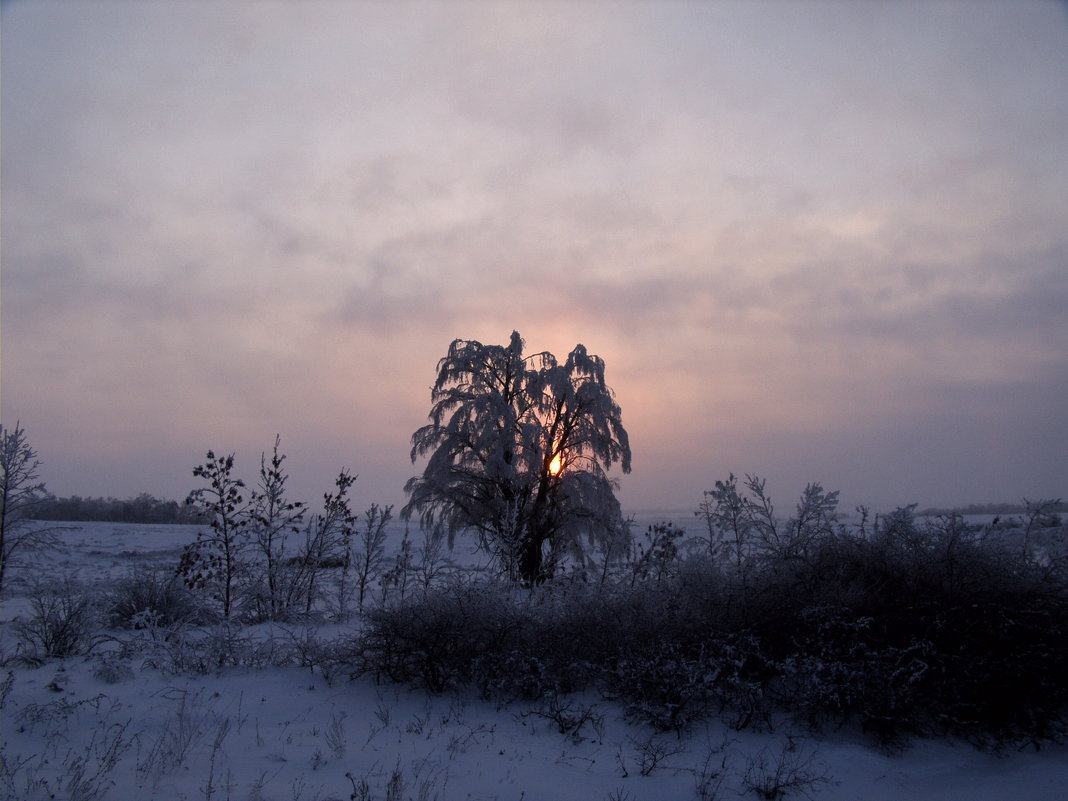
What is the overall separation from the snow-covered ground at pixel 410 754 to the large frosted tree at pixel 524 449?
11318mm

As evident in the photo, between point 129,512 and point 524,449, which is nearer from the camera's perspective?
point 524,449

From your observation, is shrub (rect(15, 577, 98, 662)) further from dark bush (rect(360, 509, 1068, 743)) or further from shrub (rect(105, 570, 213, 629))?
dark bush (rect(360, 509, 1068, 743))

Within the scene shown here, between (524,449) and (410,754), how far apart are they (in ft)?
42.5

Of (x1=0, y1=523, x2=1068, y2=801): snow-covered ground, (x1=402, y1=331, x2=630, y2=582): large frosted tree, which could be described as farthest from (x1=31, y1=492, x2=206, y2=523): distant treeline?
(x1=0, y1=523, x2=1068, y2=801): snow-covered ground

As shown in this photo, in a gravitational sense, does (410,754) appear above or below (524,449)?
below

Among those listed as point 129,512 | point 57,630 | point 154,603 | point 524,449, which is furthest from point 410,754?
point 129,512

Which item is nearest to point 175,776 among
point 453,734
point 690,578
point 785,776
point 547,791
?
point 453,734

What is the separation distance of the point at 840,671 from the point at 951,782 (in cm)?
113

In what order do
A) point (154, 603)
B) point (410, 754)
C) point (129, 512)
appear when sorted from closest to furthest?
point (410, 754), point (154, 603), point (129, 512)

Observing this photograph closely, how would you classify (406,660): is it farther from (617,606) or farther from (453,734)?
(617,606)

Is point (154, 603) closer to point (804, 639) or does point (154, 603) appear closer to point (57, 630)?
point (57, 630)

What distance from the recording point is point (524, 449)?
1845 cm

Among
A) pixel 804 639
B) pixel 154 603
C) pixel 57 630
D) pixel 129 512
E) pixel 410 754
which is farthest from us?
pixel 129 512

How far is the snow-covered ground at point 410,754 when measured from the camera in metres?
4.89
